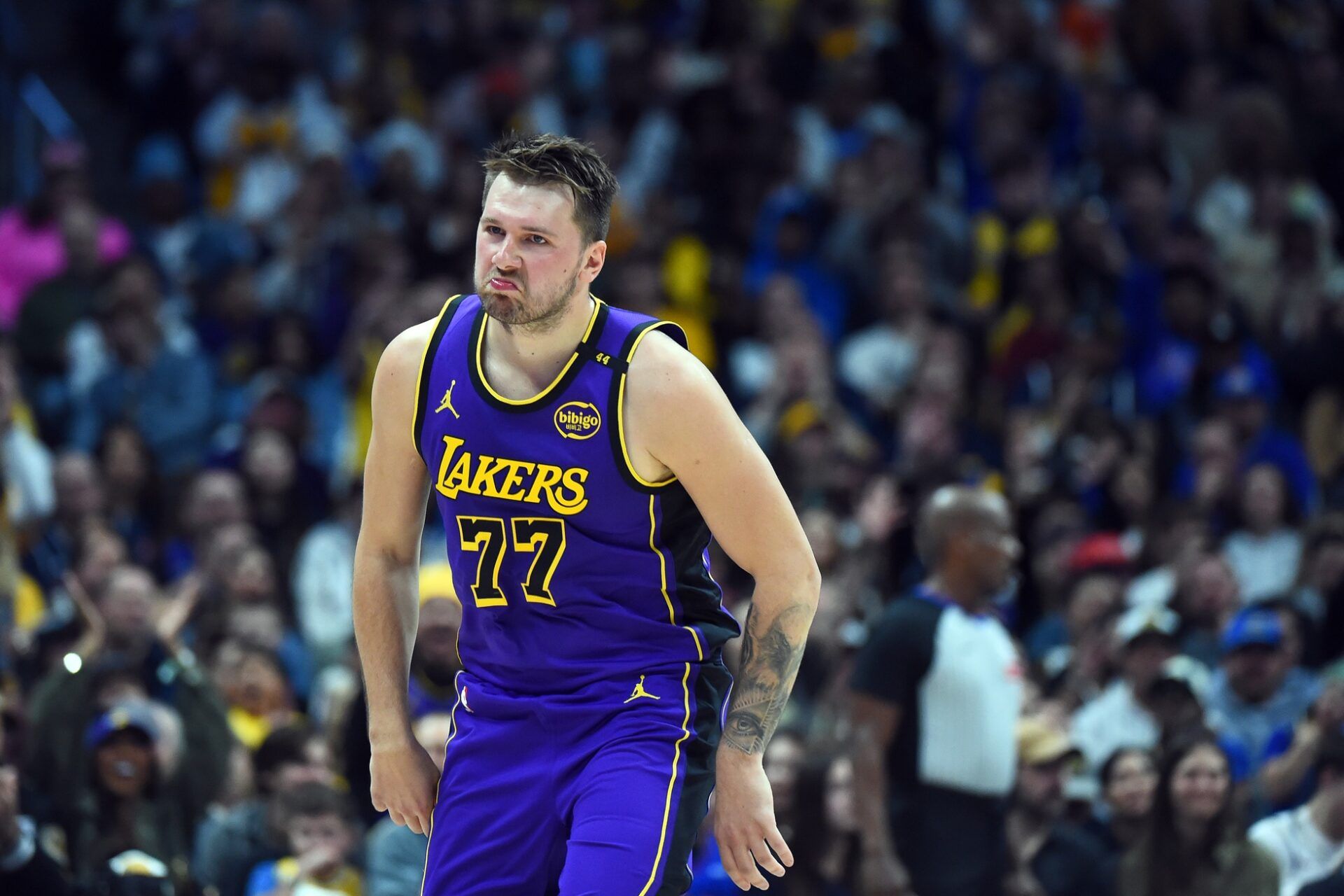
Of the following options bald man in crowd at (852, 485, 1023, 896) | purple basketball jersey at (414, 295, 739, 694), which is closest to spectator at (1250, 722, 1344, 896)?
bald man in crowd at (852, 485, 1023, 896)

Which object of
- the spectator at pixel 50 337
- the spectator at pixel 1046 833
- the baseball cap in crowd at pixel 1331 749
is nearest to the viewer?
the baseball cap in crowd at pixel 1331 749

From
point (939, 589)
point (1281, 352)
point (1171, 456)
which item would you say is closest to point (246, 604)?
point (939, 589)

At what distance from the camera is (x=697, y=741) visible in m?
4.14

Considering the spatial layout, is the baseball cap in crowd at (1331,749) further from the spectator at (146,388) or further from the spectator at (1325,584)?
the spectator at (146,388)

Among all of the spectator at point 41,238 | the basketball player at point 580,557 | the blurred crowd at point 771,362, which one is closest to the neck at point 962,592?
the blurred crowd at point 771,362

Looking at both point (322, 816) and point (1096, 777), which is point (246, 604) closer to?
point (322, 816)

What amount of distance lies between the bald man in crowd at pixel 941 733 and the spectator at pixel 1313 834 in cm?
Answer: 110

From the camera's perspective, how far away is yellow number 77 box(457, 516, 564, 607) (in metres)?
4.06

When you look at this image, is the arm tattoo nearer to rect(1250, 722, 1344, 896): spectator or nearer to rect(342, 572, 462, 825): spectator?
rect(1250, 722, 1344, 896): spectator

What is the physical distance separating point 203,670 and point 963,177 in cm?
703

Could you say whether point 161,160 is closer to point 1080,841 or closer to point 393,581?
point 1080,841

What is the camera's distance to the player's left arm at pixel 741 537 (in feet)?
13.2

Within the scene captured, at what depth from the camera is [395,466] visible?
4.27 metres

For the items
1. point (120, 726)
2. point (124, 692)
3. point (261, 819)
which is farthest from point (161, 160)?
point (261, 819)
